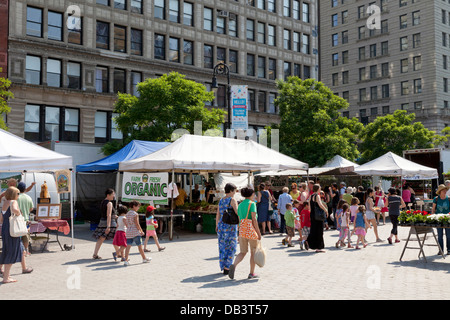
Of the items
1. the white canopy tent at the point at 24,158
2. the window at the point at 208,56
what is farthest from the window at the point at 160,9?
the white canopy tent at the point at 24,158

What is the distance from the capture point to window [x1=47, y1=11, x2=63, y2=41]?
3434 cm

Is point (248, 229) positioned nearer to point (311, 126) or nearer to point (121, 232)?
point (121, 232)

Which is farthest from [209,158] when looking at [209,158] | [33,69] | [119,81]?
[119,81]

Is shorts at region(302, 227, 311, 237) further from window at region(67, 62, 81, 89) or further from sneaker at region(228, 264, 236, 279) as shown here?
window at region(67, 62, 81, 89)

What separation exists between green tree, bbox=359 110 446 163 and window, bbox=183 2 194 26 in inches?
752

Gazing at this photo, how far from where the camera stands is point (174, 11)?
1626 inches

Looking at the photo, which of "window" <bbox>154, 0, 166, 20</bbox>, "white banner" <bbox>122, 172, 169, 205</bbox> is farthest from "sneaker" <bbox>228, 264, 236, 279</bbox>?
"window" <bbox>154, 0, 166, 20</bbox>

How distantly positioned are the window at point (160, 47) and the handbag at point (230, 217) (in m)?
31.9

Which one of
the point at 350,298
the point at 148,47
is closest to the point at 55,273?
the point at 350,298

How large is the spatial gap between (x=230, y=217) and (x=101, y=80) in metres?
29.6

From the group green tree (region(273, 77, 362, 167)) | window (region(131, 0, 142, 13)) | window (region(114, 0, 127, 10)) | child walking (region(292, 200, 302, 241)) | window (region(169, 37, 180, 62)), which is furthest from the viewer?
window (region(169, 37, 180, 62))

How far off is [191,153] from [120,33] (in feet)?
76.0

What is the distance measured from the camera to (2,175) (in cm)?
1998
